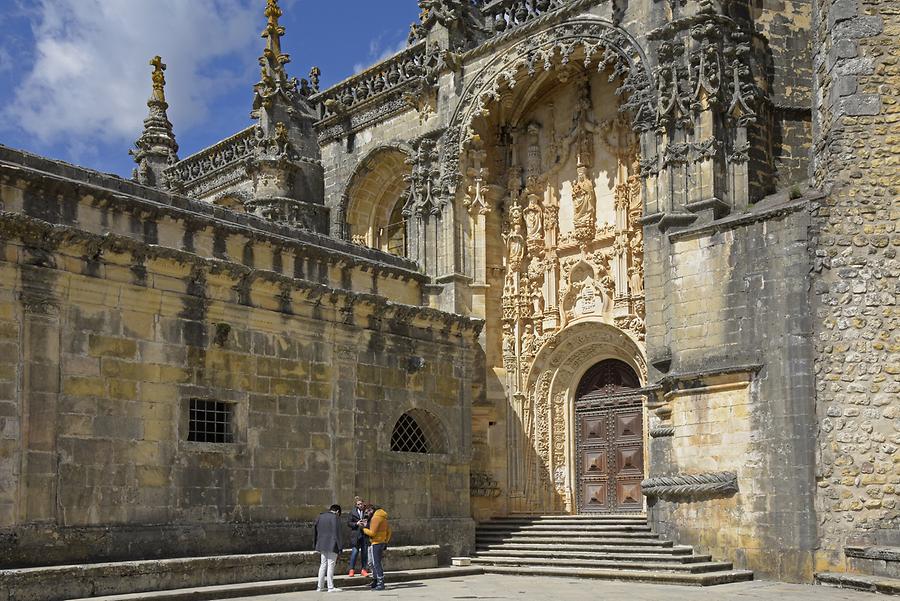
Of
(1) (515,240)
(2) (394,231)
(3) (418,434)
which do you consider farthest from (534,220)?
(3) (418,434)

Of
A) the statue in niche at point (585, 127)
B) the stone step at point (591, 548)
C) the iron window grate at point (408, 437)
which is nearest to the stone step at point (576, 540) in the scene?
the stone step at point (591, 548)

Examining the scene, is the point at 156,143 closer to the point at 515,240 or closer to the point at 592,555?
the point at 515,240

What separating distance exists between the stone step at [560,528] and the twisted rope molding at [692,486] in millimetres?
965

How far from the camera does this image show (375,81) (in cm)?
2416

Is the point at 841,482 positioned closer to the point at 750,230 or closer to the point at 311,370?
the point at 750,230

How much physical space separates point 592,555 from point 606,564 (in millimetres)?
639

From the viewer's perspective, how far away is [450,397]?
1928 centimetres

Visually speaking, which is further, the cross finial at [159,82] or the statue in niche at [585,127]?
the cross finial at [159,82]

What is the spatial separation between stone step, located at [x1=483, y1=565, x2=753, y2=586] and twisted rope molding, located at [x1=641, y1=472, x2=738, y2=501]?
1185 mm

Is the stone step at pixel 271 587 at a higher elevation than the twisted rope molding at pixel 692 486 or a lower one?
lower

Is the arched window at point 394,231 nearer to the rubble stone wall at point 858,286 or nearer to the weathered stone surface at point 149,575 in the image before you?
the weathered stone surface at point 149,575

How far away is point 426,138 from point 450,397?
18.7 feet

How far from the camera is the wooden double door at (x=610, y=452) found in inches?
781

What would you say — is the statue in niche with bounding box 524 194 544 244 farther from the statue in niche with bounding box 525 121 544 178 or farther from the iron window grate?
the iron window grate
